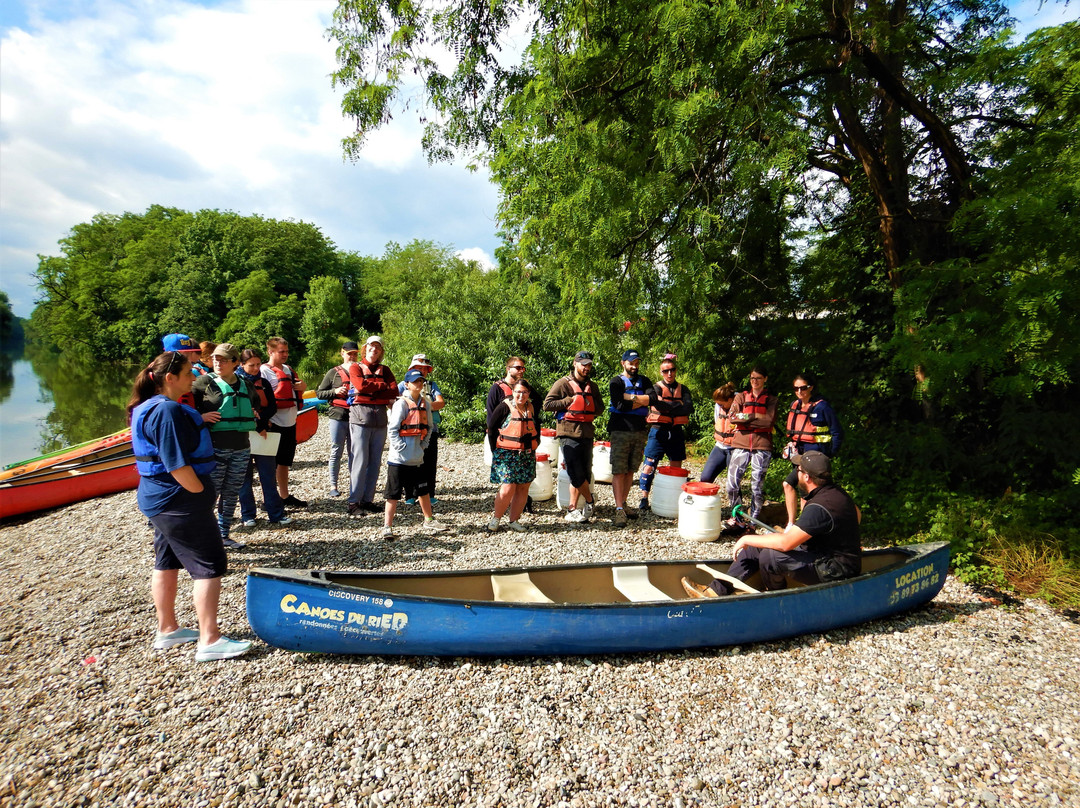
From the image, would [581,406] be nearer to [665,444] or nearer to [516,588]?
[665,444]

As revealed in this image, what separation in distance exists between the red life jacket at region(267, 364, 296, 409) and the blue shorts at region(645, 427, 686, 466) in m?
4.58

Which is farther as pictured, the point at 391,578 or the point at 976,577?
the point at 976,577

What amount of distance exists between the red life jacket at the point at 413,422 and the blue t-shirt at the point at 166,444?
2.45 meters

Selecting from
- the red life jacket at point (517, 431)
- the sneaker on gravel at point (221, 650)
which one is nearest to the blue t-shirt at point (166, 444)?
the sneaker on gravel at point (221, 650)

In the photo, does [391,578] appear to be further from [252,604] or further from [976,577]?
[976,577]

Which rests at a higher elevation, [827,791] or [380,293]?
[380,293]

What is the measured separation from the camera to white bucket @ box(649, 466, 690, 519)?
6.95 m

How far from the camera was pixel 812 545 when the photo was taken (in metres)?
4.22

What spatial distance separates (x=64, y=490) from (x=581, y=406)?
7.67 m

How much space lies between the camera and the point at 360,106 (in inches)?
302

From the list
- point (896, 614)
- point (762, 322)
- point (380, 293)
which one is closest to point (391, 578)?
point (896, 614)

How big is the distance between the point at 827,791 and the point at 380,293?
44.0 metres

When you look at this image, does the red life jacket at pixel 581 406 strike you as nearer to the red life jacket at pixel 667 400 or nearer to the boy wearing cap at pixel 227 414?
the red life jacket at pixel 667 400

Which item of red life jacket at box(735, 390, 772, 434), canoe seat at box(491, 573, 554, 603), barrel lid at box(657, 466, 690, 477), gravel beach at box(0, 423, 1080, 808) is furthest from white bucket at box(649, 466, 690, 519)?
canoe seat at box(491, 573, 554, 603)
